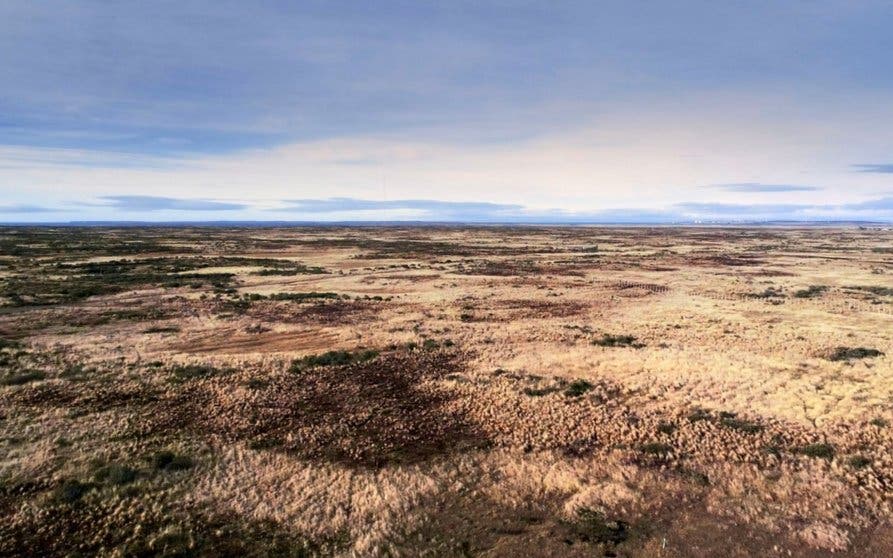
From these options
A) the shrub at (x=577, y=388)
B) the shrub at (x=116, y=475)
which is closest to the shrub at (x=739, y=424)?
the shrub at (x=577, y=388)

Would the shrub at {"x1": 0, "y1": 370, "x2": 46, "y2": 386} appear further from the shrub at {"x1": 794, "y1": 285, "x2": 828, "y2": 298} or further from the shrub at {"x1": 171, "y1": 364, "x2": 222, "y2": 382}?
the shrub at {"x1": 794, "y1": 285, "x2": 828, "y2": 298}

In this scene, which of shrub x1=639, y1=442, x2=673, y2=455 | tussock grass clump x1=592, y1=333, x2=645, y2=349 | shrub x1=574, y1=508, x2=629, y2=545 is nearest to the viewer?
shrub x1=574, y1=508, x2=629, y2=545

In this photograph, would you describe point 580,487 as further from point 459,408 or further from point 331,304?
point 331,304

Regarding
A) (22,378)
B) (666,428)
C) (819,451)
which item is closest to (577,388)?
(666,428)

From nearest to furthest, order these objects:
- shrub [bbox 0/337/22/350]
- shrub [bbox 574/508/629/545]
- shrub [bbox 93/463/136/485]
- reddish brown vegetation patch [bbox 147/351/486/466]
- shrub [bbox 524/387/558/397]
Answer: shrub [bbox 574/508/629/545] < shrub [bbox 93/463/136/485] < reddish brown vegetation patch [bbox 147/351/486/466] < shrub [bbox 524/387/558/397] < shrub [bbox 0/337/22/350]

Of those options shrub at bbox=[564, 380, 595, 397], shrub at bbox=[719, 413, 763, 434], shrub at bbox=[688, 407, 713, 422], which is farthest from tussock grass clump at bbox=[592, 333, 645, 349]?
shrub at bbox=[719, 413, 763, 434]

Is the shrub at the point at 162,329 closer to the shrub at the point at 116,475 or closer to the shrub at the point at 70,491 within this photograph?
the shrub at the point at 116,475

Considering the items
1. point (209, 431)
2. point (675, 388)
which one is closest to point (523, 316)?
point (675, 388)

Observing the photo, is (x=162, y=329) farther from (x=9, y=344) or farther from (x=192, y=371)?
(x=192, y=371)
